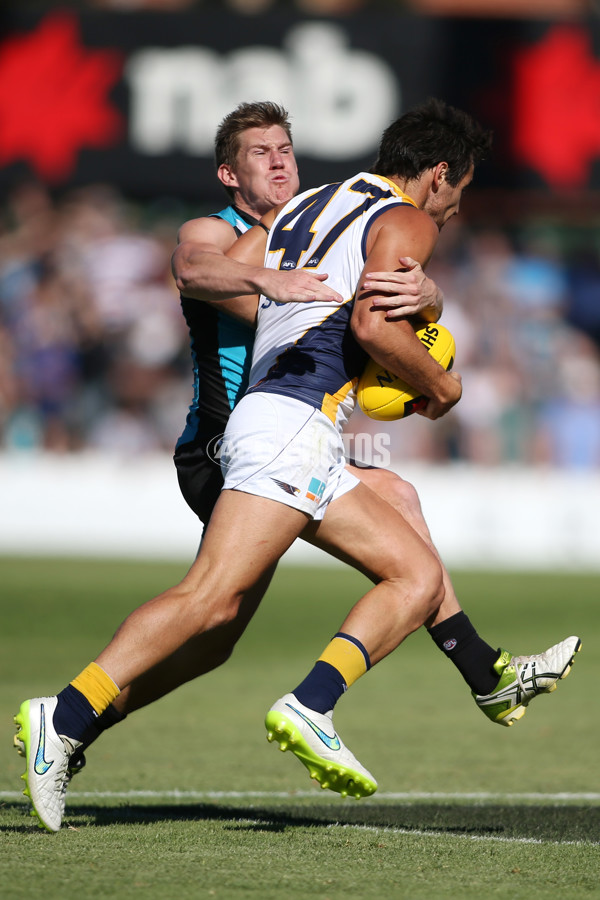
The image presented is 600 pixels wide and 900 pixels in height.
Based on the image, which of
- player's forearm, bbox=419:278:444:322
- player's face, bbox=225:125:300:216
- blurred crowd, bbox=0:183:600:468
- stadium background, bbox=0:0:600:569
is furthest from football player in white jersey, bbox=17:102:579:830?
blurred crowd, bbox=0:183:600:468

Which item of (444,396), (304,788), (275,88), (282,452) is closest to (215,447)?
(282,452)

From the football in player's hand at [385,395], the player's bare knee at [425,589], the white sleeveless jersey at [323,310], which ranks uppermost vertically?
the white sleeveless jersey at [323,310]

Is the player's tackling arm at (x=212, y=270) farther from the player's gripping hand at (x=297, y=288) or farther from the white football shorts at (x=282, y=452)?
the white football shorts at (x=282, y=452)

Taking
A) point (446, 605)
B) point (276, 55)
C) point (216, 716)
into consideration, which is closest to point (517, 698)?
point (446, 605)

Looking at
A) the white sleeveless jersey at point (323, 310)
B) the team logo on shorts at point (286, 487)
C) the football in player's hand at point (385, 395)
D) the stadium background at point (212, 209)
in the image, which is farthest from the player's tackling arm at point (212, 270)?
the stadium background at point (212, 209)

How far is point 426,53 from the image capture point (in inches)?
701

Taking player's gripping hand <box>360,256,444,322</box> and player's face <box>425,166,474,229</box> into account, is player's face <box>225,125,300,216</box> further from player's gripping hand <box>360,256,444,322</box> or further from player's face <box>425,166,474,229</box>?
player's gripping hand <box>360,256,444,322</box>

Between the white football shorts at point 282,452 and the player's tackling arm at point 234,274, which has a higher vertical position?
the player's tackling arm at point 234,274

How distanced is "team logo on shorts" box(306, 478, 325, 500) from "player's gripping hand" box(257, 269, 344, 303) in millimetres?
627

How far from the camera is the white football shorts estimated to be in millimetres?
4520

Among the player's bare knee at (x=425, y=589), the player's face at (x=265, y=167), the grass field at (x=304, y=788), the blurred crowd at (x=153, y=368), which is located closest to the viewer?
the grass field at (x=304, y=788)

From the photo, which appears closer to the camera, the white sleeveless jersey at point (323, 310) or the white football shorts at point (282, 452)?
the white football shorts at point (282, 452)

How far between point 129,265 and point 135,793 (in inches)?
489

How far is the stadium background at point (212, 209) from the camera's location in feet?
53.0
